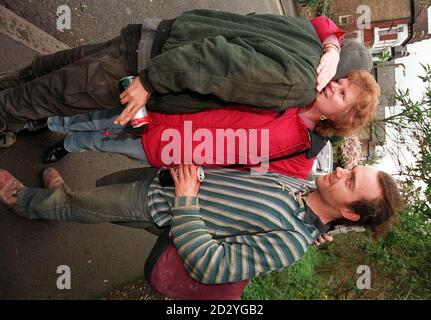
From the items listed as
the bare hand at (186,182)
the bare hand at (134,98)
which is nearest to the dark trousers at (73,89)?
the bare hand at (134,98)

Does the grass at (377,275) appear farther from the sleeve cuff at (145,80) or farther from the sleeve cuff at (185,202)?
the sleeve cuff at (145,80)

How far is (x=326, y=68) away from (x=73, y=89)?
1.49 metres

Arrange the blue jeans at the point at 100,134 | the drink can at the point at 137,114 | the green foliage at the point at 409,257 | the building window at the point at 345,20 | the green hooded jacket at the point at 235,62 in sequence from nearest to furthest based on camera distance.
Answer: the green hooded jacket at the point at 235,62, the drink can at the point at 137,114, the blue jeans at the point at 100,134, the green foliage at the point at 409,257, the building window at the point at 345,20

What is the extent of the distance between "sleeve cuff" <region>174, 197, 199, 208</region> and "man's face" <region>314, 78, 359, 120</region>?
0.95 meters

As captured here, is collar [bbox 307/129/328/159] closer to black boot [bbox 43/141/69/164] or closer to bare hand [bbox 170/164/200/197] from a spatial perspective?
bare hand [bbox 170/164/200/197]

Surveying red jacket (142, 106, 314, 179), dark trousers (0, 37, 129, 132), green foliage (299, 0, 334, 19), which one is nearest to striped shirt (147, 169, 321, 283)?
red jacket (142, 106, 314, 179)

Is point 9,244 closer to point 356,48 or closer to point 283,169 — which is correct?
point 283,169

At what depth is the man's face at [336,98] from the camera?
7.29ft

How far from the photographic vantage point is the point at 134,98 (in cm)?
199

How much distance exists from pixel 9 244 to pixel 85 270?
0.86 m

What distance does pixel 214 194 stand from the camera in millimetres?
2174

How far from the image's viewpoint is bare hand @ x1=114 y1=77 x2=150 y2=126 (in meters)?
1.98

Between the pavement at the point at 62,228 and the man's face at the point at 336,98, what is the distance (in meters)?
2.42

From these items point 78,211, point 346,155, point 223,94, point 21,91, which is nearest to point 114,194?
point 78,211
